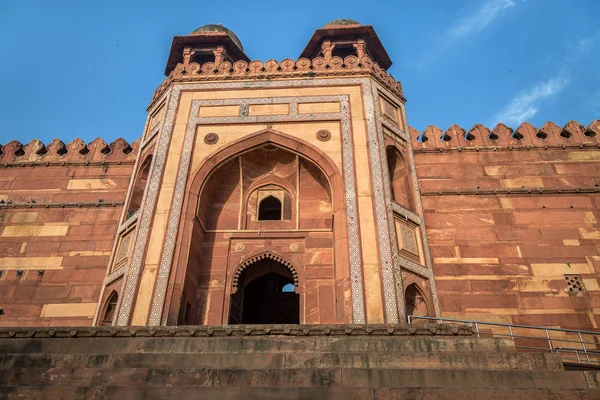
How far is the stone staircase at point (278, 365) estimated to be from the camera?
168 inches

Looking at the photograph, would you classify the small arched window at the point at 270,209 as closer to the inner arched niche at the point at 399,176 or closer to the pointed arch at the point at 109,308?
the inner arched niche at the point at 399,176

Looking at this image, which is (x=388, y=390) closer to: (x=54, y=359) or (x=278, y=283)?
(x=54, y=359)

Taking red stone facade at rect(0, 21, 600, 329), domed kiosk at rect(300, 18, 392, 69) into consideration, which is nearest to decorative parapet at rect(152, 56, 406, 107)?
red stone facade at rect(0, 21, 600, 329)

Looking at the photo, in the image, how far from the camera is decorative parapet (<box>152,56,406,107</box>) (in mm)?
10297

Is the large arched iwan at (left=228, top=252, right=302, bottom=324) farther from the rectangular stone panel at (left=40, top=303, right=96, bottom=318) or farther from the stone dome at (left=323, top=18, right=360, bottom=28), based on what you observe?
the stone dome at (left=323, top=18, right=360, bottom=28)

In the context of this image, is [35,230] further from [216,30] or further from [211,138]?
[216,30]

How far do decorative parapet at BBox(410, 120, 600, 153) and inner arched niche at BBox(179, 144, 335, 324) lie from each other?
253cm

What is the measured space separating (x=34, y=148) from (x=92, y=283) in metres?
4.15

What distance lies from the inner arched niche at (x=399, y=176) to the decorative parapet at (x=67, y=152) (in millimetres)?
5317

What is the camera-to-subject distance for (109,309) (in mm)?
8328

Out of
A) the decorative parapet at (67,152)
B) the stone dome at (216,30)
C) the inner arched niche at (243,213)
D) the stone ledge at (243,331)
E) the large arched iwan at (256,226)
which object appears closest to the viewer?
the stone ledge at (243,331)

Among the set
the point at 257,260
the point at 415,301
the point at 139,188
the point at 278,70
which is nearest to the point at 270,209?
the point at 257,260

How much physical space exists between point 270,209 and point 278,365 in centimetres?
518

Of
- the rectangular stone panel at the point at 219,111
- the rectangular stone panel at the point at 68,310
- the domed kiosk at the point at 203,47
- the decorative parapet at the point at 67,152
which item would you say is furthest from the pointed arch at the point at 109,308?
the domed kiosk at the point at 203,47
